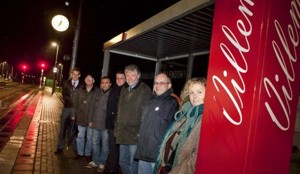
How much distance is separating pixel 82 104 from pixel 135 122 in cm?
231

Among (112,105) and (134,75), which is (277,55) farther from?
(112,105)

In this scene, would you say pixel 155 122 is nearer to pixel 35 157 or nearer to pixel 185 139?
pixel 185 139

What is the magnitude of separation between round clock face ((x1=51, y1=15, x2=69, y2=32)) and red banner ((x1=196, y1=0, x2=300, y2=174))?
867 cm

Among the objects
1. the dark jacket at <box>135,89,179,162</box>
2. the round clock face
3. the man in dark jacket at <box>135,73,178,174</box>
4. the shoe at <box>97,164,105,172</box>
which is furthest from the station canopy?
the round clock face

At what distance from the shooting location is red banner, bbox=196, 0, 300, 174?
1.75 m

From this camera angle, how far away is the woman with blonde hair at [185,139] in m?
2.62

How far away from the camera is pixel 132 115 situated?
4.64 metres

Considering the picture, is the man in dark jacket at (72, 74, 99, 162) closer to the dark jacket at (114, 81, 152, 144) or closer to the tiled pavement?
the tiled pavement

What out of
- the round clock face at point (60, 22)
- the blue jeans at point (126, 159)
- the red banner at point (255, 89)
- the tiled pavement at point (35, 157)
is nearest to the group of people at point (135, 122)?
the blue jeans at point (126, 159)

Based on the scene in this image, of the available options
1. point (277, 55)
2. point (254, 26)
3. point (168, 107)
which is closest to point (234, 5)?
point (254, 26)

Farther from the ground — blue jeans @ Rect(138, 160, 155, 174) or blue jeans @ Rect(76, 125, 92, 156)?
blue jeans @ Rect(138, 160, 155, 174)

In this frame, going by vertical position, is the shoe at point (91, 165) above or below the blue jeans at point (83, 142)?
below

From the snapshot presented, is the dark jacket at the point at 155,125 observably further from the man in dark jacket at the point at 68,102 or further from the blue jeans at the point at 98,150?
the man in dark jacket at the point at 68,102

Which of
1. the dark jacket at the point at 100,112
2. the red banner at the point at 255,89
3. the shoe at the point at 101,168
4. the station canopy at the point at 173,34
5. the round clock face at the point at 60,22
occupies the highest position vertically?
the round clock face at the point at 60,22
